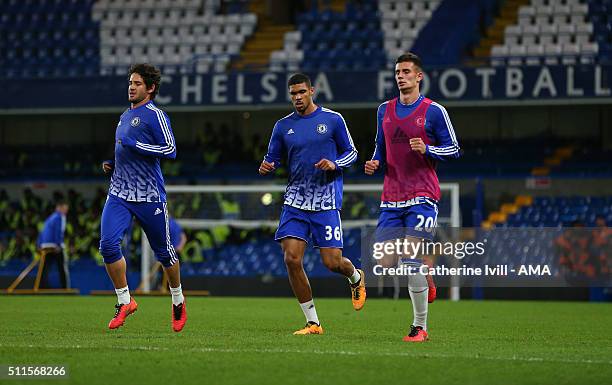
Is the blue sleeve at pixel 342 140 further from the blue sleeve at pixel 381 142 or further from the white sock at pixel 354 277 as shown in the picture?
the white sock at pixel 354 277

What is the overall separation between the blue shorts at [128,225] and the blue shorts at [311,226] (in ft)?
3.20

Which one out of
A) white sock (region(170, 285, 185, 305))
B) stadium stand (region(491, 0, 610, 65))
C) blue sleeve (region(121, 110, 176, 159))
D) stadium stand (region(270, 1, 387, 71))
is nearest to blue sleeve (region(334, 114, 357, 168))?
blue sleeve (region(121, 110, 176, 159))

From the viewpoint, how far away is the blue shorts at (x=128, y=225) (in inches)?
385

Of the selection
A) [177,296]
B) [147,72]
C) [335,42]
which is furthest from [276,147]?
[335,42]

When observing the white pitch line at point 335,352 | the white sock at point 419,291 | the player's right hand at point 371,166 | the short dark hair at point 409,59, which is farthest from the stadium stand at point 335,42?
the white pitch line at point 335,352

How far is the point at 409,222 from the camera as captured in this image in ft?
30.5

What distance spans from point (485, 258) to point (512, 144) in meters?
6.98

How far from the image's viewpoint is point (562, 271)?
65.6ft

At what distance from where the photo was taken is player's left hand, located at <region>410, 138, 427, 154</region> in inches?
353

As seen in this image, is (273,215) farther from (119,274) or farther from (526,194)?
(119,274)

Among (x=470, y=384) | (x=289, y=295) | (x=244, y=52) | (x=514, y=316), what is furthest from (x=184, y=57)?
(x=470, y=384)

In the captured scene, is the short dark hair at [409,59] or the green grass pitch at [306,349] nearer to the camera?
the green grass pitch at [306,349]

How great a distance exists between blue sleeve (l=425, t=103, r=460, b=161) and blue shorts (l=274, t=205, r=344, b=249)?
1.21 m

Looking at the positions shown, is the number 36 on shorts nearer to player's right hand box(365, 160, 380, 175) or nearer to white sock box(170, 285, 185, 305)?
player's right hand box(365, 160, 380, 175)
